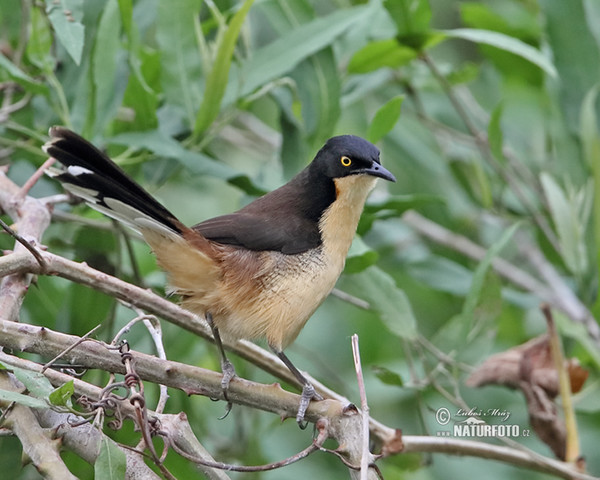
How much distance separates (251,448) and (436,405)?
1154mm

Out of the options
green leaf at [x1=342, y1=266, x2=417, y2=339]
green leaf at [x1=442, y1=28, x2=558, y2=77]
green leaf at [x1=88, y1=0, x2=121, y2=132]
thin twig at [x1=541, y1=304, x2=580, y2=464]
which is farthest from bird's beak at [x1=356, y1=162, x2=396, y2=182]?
green leaf at [x1=88, y1=0, x2=121, y2=132]

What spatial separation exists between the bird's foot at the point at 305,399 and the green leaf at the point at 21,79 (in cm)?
188

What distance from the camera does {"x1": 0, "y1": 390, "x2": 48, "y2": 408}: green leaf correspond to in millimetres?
2484

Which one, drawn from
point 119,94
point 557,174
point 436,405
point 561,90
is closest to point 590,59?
point 561,90

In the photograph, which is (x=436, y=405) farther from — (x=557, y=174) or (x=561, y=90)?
(x=561, y=90)

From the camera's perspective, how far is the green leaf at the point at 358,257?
4.09m

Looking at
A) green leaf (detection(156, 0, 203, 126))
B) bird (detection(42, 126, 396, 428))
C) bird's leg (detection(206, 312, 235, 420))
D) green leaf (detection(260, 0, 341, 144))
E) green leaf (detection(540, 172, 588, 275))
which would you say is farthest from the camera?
green leaf (detection(540, 172, 588, 275))

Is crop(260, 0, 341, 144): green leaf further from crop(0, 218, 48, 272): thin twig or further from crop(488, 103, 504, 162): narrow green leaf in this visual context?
crop(0, 218, 48, 272): thin twig

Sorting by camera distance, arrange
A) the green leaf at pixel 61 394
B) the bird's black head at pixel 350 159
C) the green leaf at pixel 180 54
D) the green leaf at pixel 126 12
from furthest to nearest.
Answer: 1. the green leaf at pixel 180 54
2. the green leaf at pixel 126 12
3. the bird's black head at pixel 350 159
4. the green leaf at pixel 61 394

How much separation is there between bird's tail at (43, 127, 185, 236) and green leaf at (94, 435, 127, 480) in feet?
3.50

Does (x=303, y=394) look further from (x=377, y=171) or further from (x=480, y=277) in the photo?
(x=480, y=277)

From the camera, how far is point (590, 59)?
5410mm

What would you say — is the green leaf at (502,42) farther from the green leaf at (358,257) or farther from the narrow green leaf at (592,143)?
the green leaf at (358,257)

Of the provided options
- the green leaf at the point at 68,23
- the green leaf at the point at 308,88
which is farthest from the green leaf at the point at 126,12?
the green leaf at the point at 308,88
